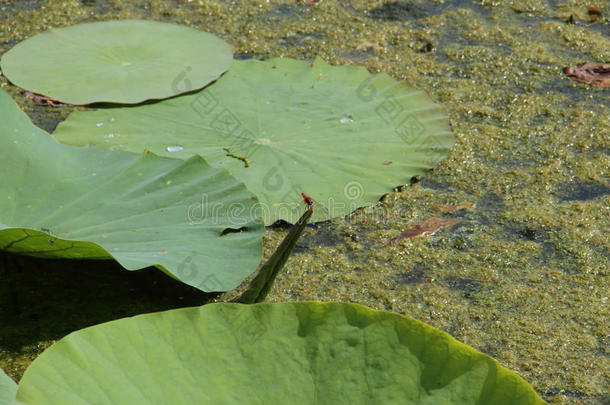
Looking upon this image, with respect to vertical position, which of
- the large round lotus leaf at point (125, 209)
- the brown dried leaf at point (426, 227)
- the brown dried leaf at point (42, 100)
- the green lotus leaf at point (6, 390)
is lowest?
the brown dried leaf at point (426, 227)

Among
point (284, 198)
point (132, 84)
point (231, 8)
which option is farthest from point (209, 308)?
point (231, 8)

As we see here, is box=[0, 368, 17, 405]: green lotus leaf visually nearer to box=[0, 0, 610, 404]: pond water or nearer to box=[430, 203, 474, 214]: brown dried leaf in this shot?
box=[0, 0, 610, 404]: pond water

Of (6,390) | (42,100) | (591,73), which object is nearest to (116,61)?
(42,100)

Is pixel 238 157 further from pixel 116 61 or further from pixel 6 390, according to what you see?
pixel 6 390

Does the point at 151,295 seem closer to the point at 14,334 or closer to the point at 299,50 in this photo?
the point at 14,334

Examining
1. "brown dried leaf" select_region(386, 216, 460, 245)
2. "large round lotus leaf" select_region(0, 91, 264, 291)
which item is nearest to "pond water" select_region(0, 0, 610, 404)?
"brown dried leaf" select_region(386, 216, 460, 245)

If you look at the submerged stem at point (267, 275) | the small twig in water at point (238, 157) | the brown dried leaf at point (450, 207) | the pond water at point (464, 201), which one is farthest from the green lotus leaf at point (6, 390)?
the brown dried leaf at point (450, 207)

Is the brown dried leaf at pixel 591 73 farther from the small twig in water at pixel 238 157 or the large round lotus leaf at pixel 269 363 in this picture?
the large round lotus leaf at pixel 269 363
